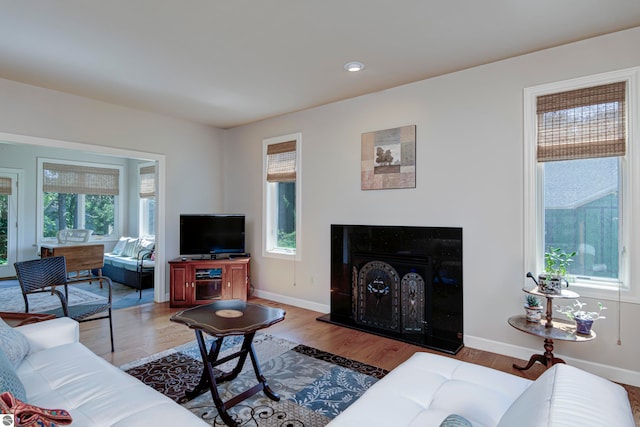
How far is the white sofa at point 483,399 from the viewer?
3.14 feet

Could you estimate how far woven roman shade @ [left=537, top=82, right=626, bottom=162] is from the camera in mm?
2572

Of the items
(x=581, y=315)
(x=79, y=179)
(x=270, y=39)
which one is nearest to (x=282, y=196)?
(x=270, y=39)

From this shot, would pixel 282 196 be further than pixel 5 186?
No

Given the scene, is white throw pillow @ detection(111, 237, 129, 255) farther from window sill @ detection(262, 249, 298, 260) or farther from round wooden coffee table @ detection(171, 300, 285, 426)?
round wooden coffee table @ detection(171, 300, 285, 426)

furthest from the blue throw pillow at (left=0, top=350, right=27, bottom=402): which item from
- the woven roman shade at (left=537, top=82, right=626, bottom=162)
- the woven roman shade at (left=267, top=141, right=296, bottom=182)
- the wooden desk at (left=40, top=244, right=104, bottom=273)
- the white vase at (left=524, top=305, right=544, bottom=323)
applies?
the wooden desk at (left=40, top=244, right=104, bottom=273)

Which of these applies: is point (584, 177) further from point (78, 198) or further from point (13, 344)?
point (78, 198)

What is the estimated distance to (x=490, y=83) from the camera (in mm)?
3105

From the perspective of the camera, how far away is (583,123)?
2688 mm

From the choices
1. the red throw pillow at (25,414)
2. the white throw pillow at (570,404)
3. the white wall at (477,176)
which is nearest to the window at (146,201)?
the white wall at (477,176)

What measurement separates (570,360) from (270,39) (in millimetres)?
3533

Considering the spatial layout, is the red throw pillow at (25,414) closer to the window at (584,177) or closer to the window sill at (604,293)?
the window at (584,177)

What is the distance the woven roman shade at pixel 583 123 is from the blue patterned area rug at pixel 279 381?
235 centimetres

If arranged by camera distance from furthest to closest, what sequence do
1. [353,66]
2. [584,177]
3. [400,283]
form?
1. [400,283]
2. [353,66]
3. [584,177]

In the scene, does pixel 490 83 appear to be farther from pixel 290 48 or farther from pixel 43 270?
pixel 43 270
